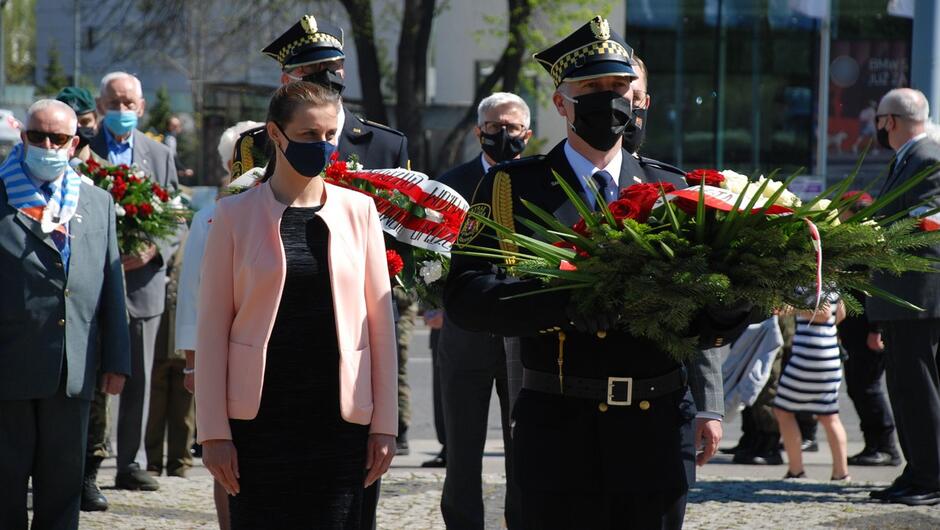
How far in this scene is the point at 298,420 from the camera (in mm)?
4141

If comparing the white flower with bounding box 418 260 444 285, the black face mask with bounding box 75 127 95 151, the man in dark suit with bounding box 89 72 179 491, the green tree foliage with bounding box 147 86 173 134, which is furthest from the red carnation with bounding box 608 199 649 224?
the green tree foliage with bounding box 147 86 173 134

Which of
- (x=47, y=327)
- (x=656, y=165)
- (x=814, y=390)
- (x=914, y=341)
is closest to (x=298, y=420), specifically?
(x=656, y=165)

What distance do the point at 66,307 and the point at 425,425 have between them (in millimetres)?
5637

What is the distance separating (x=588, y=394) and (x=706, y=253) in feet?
1.96

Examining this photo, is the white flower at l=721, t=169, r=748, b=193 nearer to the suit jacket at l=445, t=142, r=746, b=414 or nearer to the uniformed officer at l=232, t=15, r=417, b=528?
the suit jacket at l=445, t=142, r=746, b=414

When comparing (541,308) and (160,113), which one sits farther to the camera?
(160,113)

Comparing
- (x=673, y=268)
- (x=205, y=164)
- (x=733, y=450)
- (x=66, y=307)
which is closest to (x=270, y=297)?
(x=673, y=268)

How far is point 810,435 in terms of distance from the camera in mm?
9734

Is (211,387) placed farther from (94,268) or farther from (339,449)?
(94,268)

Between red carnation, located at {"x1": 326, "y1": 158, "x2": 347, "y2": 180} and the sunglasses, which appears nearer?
red carnation, located at {"x1": 326, "y1": 158, "x2": 347, "y2": 180}

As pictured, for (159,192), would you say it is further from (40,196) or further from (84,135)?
(40,196)

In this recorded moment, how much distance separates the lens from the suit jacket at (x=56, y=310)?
18.4ft

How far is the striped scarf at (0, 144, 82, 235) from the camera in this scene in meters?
5.66

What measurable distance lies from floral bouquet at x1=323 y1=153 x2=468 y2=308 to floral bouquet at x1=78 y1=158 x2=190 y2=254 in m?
2.57
